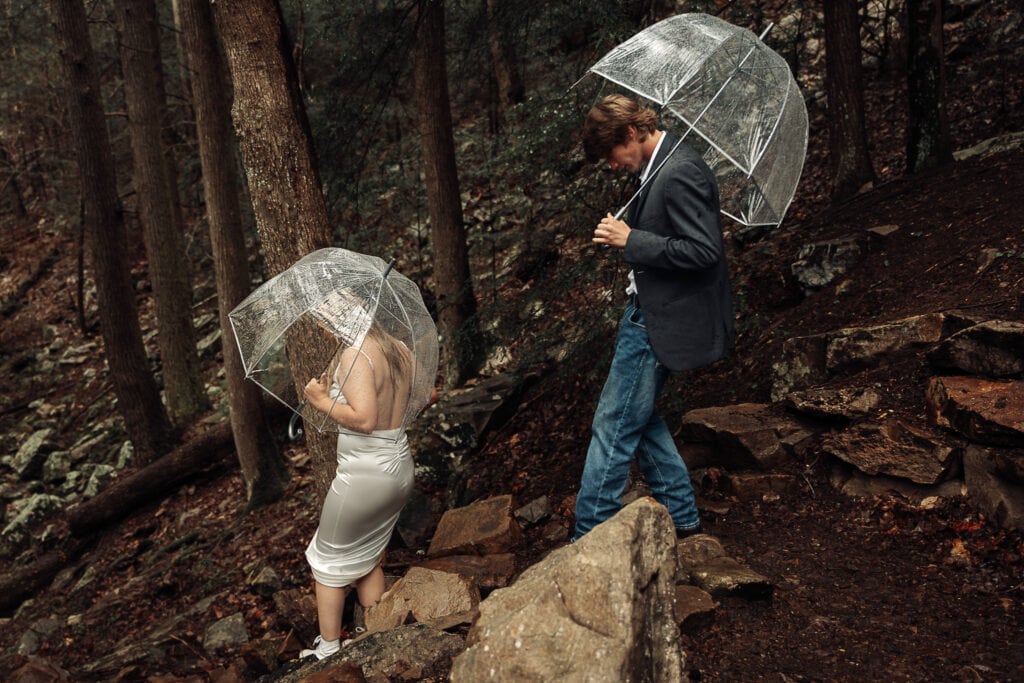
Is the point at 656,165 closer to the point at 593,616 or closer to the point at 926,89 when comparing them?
the point at 593,616

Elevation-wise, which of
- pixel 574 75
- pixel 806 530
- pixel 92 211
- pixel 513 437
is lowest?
pixel 513 437

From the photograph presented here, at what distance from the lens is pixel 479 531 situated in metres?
5.05

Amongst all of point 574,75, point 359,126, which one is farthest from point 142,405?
point 574,75

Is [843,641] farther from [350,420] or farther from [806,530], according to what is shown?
[350,420]

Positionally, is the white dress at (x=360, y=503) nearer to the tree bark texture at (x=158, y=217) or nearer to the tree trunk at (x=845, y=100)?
the tree trunk at (x=845, y=100)

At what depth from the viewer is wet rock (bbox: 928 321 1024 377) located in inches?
174

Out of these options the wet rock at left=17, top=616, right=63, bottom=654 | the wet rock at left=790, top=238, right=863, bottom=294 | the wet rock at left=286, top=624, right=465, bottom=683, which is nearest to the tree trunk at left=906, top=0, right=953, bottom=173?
the wet rock at left=790, top=238, right=863, bottom=294

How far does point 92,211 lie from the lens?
10000mm

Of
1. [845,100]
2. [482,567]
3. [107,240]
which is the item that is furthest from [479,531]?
[107,240]

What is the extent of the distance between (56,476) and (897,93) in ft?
41.8

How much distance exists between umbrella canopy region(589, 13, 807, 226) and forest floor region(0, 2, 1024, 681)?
5.78ft

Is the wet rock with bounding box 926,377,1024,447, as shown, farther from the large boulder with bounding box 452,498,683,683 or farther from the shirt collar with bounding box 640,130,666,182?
the large boulder with bounding box 452,498,683,683

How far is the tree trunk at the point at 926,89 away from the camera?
7543mm

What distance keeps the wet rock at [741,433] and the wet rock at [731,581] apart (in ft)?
3.83
